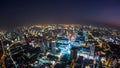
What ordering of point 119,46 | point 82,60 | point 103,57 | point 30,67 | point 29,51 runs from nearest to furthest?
1. point 30,67
2. point 82,60
3. point 103,57
4. point 29,51
5. point 119,46

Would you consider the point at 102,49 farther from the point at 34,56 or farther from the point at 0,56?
the point at 0,56

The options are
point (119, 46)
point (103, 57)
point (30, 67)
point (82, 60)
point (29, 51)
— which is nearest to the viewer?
point (30, 67)

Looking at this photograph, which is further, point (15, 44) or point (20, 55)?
point (15, 44)

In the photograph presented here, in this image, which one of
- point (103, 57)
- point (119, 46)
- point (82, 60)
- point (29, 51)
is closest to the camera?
point (82, 60)

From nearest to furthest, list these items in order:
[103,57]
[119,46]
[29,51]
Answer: [103,57], [29,51], [119,46]

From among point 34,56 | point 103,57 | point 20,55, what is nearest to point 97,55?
point 103,57

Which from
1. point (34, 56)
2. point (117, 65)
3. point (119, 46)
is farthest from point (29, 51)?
point (119, 46)

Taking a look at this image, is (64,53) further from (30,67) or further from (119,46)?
(119,46)

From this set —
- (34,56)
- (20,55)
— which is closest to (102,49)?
(34,56)

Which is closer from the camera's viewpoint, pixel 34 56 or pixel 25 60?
pixel 25 60
